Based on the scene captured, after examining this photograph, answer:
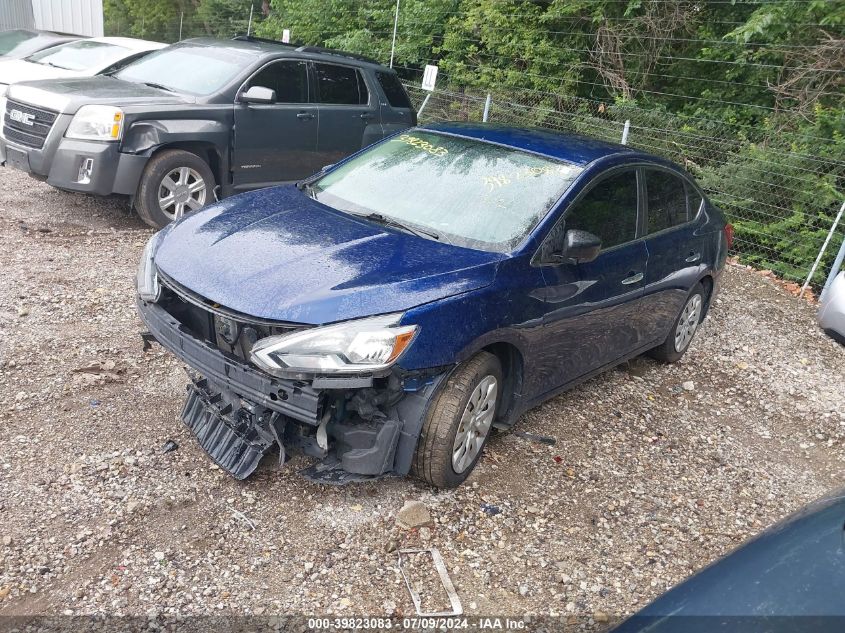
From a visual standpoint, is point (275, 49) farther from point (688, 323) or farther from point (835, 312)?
point (835, 312)

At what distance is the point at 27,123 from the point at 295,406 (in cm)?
537

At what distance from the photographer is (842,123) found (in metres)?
9.31

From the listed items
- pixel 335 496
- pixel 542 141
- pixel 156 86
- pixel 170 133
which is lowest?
pixel 335 496

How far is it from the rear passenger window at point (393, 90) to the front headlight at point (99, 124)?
129 inches

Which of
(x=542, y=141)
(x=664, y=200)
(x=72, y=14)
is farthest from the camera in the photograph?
(x=72, y=14)

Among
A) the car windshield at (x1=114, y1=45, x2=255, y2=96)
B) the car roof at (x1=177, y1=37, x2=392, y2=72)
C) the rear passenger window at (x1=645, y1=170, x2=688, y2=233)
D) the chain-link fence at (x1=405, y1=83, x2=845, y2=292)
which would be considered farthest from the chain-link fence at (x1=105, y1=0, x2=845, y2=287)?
the car windshield at (x1=114, y1=45, x2=255, y2=96)

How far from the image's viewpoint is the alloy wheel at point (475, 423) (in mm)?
3641

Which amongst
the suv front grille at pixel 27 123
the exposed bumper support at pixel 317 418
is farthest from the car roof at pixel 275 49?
the exposed bumper support at pixel 317 418

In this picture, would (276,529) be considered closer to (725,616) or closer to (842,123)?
(725,616)

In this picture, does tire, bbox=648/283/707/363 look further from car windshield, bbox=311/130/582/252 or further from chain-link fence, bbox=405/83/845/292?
chain-link fence, bbox=405/83/845/292

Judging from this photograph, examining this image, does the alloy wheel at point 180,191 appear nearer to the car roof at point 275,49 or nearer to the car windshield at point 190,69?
the car windshield at point 190,69

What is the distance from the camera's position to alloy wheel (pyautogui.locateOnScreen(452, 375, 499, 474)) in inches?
143

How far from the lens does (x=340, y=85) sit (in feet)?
27.0

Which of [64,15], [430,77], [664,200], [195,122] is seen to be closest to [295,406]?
[664,200]
